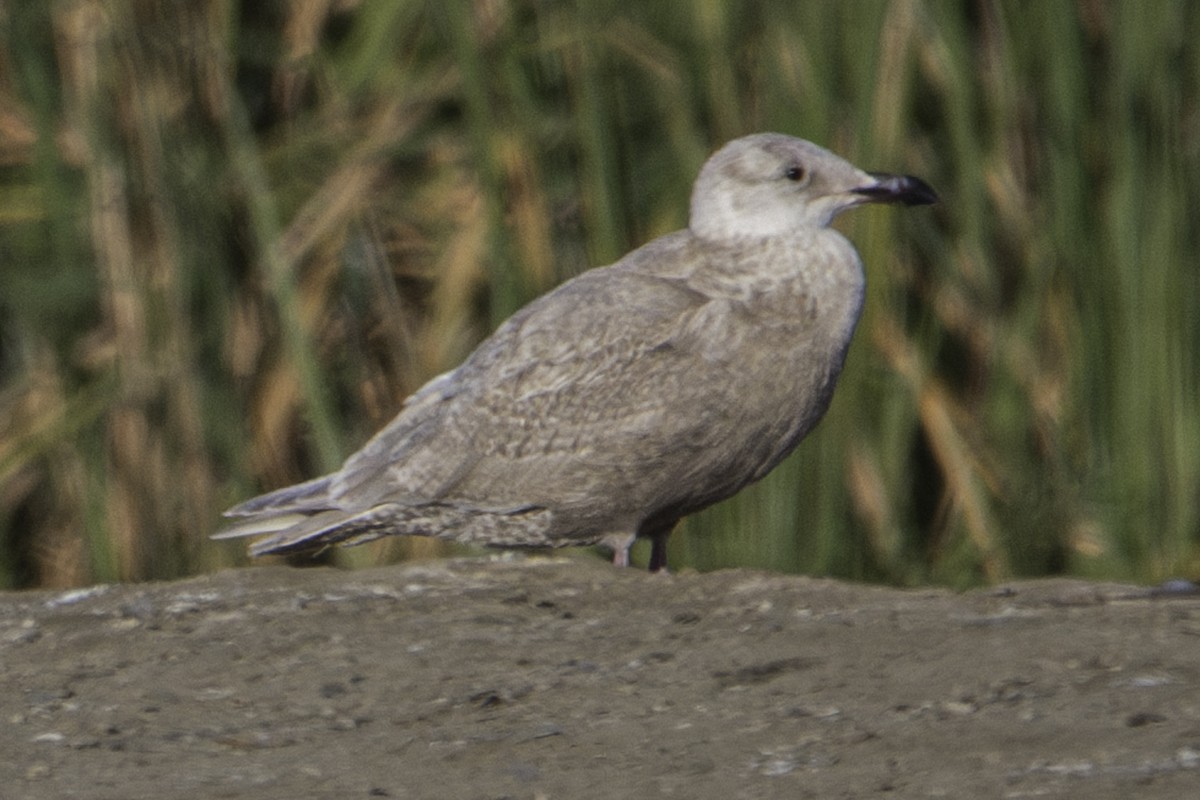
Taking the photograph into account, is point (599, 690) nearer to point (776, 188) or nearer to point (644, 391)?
point (644, 391)

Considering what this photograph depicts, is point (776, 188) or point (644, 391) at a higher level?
point (776, 188)

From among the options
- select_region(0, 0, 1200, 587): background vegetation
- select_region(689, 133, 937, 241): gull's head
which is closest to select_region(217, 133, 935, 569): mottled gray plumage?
select_region(689, 133, 937, 241): gull's head

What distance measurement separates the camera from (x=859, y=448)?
4996 millimetres

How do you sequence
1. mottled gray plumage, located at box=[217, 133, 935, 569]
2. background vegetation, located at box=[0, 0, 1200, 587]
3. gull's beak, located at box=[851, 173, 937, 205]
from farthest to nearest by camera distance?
1. background vegetation, located at box=[0, 0, 1200, 587]
2. gull's beak, located at box=[851, 173, 937, 205]
3. mottled gray plumage, located at box=[217, 133, 935, 569]

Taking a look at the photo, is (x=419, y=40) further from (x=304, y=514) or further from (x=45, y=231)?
(x=304, y=514)

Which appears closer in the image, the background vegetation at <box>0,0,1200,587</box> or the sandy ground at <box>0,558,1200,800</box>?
the sandy ground at <box>0,558,1200,800</box>

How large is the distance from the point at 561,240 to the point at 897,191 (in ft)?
3.20

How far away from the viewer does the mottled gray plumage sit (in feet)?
13.9

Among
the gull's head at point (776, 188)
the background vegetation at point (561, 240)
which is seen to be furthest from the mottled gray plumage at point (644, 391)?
the background vegetation at point (561, 240)

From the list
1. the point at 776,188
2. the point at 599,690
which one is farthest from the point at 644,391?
the point at 599,690

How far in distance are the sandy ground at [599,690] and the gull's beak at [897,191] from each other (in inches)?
37.6

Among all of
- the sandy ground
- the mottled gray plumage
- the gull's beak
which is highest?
the gull's beak

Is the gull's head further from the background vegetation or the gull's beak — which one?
the background vegetation

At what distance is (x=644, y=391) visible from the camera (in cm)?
427
